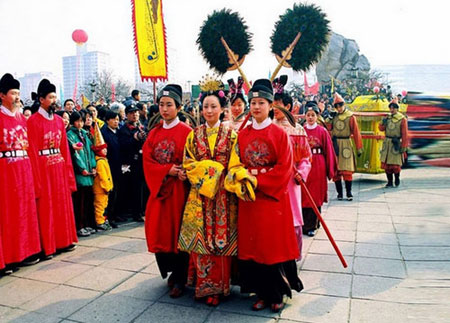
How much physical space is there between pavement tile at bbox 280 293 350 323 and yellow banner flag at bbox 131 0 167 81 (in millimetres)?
5205

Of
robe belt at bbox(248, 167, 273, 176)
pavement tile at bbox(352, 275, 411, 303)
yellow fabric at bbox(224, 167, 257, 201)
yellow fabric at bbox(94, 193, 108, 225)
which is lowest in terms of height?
pavement tile at bbox(352, 275, 411, 303)

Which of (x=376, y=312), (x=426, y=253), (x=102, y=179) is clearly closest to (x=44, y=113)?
(x=102, y=179)

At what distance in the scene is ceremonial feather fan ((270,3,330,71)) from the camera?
407cm

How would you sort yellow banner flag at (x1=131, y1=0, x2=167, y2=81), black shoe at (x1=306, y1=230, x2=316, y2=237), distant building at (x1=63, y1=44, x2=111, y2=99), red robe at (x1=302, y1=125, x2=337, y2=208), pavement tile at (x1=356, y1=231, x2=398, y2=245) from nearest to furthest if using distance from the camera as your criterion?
pavement tile at (x1=356, y1=231, x2=398, y2=245)
black shoe at (x1=306, y1=230, x2=316, y2=237)
red robe at (x1=302, y1=125, x2=337, y2=208)
yellow banner flag at (x1=131, y1=0, x2=167, y2=81)
distant building at (x1=63, y1=44, x2=111, y2=99)

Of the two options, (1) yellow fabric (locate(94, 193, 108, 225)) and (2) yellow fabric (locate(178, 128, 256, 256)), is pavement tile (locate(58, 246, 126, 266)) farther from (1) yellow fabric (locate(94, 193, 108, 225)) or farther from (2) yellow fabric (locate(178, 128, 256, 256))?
(2) yellow fabric (locate(178, 128, 256, 256))

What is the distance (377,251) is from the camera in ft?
14.8

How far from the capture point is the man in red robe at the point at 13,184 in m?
4.04

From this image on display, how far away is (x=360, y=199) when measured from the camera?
24.3ft

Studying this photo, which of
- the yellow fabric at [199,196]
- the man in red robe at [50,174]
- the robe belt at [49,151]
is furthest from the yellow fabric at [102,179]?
the yellow fabric at [199,196]

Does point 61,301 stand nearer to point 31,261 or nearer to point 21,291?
point 21,291

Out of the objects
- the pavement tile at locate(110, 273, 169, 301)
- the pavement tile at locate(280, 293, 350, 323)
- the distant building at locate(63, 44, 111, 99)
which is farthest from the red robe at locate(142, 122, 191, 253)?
the distant building at locate(63, 44, 111, 99)

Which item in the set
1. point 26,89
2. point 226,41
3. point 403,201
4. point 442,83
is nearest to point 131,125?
point 226,41

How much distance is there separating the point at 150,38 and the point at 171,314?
5.50 meters

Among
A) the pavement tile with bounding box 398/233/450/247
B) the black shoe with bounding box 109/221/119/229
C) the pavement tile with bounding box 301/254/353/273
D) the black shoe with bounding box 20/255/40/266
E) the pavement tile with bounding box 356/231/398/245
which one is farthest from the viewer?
the black shoe with bounding box 109/221/119/229
